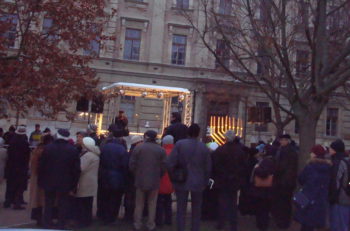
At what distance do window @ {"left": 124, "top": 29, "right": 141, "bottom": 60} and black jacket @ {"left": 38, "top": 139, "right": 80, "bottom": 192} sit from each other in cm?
2386

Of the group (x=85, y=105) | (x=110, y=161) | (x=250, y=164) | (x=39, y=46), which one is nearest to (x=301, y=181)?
(x=250, y=164)

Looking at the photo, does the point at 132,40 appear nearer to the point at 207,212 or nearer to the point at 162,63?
the point at 162,63

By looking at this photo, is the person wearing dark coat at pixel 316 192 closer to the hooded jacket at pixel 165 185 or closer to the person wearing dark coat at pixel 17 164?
the hooded jacket at pixel 165 185

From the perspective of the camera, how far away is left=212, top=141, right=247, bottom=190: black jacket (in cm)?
905

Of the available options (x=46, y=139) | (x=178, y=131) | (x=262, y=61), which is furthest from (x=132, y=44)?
(x=46, y=139)

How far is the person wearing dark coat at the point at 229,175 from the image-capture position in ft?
29.7

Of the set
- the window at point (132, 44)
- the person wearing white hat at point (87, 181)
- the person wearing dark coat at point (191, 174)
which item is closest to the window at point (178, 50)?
the window at point (132, 44)

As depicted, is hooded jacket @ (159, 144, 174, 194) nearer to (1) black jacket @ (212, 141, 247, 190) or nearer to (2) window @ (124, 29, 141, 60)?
(1) black jacket @ (212, 141, 247, 190)

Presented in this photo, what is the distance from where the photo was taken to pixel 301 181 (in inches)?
324

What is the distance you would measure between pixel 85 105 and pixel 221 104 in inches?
618

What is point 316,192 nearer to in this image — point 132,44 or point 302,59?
point 302,59

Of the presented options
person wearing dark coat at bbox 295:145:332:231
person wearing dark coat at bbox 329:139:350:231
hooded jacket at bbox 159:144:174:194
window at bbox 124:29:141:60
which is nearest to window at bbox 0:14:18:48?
hooded jacket at bbox 159:144:174:194

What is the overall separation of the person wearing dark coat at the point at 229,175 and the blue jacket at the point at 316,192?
4.83 feet

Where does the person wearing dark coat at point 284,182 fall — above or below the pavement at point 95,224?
above
